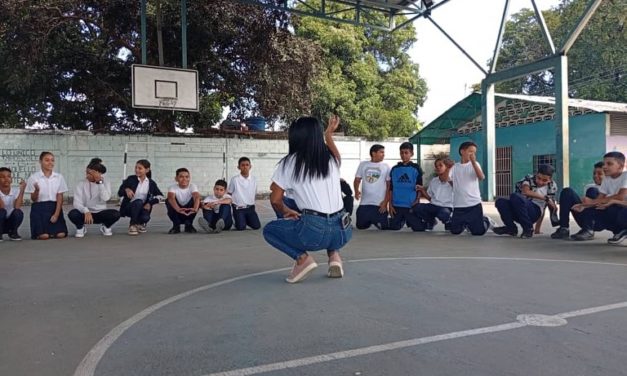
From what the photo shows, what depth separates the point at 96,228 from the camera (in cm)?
905

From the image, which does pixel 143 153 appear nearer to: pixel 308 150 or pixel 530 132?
pixel 530 132

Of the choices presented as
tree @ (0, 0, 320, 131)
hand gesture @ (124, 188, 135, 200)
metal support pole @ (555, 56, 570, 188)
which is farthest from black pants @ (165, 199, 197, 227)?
tree @ (0, 0, 320, 131)

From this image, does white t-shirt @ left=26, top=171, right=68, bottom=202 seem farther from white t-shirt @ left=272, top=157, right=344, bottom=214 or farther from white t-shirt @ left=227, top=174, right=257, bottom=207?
white t-shirt @ left=272, top=157, right=344, bottom=214

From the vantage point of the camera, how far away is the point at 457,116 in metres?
21.9

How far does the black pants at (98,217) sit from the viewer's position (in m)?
7.58

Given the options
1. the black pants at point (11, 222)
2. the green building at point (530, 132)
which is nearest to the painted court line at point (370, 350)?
the black pants at point (11, 222)

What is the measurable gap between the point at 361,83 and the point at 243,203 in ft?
55.8

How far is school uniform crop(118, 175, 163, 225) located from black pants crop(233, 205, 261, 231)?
4.56 feet

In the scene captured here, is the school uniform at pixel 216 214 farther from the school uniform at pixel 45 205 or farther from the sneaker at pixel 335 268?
the sneaker at pixel 335 268

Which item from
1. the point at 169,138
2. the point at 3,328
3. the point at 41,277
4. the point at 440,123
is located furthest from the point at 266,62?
the point at 3,328

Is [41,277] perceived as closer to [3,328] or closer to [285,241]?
[3,328]

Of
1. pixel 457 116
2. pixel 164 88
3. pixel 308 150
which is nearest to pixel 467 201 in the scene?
pixel 308 150

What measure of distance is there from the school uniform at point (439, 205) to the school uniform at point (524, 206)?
30.1 inches

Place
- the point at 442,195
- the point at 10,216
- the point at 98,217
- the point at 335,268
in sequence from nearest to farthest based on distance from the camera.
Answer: the point at 335,268, the point at 10,216, the point at 98,217, the point at 442,195
